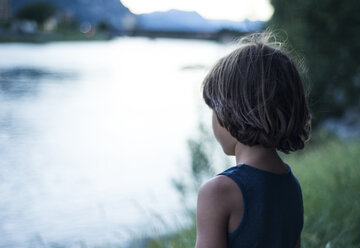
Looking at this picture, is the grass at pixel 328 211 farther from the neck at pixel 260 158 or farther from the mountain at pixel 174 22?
the mountain at pixel 174 22

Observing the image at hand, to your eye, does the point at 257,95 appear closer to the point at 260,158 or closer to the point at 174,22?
the point at 260,158

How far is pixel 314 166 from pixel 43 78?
57.7 feet

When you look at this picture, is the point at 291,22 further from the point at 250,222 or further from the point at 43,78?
the point at 43,78

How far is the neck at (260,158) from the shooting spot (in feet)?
4.10

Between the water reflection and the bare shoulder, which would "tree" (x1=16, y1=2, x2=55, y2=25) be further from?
the bare shoulder

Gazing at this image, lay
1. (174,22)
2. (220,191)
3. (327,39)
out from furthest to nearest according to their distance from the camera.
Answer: (174,22) → (327,39) → (220,191)

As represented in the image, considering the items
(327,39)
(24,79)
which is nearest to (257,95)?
(327,39)

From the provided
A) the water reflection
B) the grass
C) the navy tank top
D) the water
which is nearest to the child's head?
the navy tank top

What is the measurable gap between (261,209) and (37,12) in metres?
60.3

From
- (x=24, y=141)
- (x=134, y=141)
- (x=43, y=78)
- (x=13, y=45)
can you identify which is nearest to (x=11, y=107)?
(x=24, y=141)

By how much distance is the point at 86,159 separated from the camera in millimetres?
8383

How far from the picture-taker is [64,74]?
23188 millimetres

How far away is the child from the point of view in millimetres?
1169

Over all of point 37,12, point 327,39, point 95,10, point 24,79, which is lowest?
point 95,10
